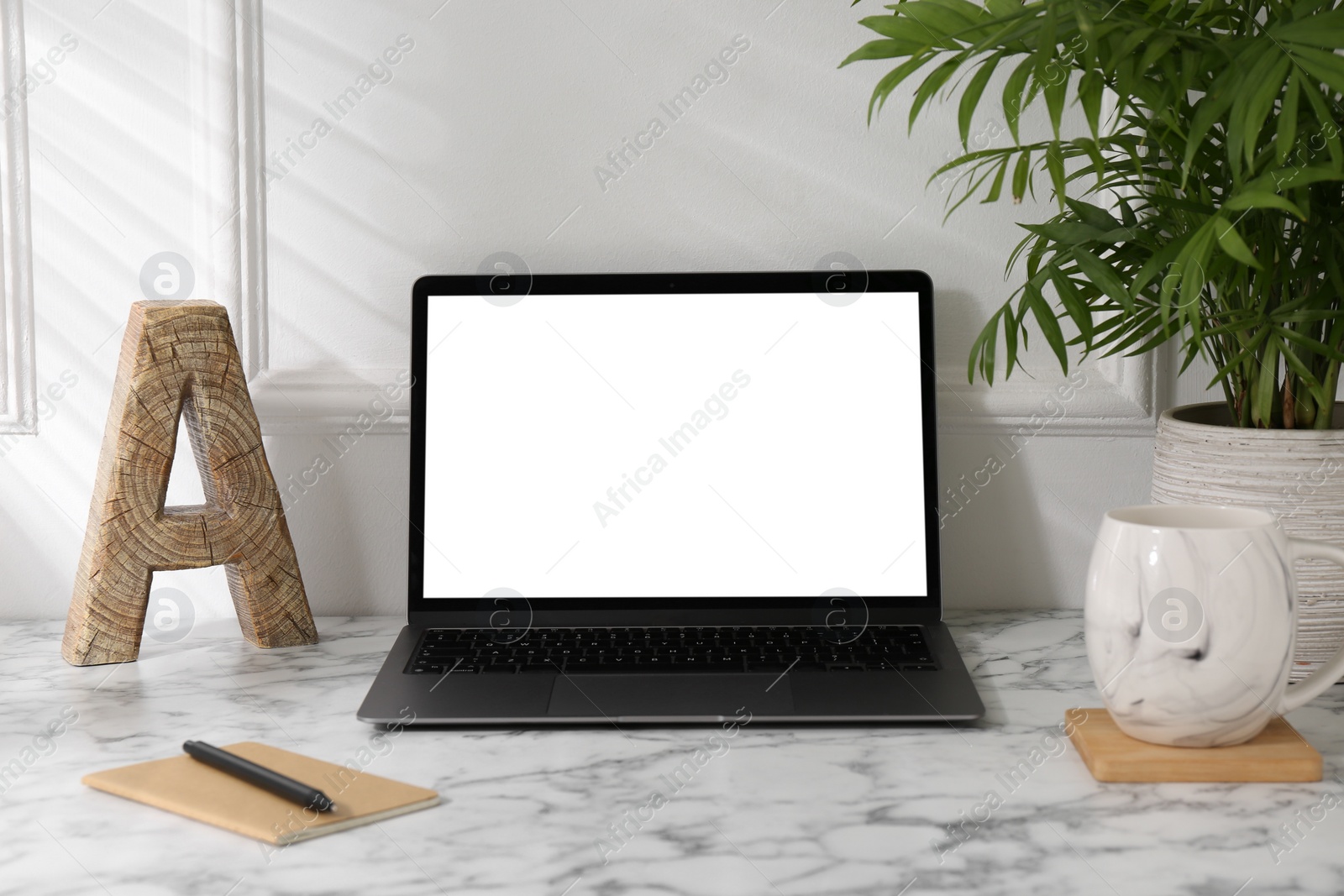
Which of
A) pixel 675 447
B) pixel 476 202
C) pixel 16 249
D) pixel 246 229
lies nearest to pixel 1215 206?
pixel 675 447

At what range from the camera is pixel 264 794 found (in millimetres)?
662

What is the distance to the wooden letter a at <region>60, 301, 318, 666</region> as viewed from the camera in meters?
0.94

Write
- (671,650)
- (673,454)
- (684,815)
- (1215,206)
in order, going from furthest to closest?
(673,454)
(671,650)
(1215,206)
(684,815)

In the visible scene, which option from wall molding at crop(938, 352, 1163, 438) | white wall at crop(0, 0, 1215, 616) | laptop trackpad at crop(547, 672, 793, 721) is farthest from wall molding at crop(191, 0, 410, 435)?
wall molding at crop(938, 352, 1163, 438)

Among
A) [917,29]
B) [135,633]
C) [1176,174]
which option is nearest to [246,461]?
[135,633]

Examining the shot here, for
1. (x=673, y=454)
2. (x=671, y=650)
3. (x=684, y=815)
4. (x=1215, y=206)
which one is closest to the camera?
(x=684, y=815)

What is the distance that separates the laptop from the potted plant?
0.14m

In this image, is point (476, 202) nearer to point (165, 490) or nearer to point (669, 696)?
point (165, 490)

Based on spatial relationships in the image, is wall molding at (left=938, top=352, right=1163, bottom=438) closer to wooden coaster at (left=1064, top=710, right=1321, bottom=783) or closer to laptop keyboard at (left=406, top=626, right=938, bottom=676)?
laptop keyboard at (left=406, top=626, right=938, bottom=676)

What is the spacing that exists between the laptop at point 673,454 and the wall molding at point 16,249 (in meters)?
0.43

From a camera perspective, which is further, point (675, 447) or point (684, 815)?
point (675, 447)

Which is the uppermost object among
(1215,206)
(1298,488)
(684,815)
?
(1215,206)

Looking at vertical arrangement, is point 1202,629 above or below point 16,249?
below

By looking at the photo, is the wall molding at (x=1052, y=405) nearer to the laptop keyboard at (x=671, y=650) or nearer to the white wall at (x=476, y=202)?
the white wall at (x=476, y=202)
